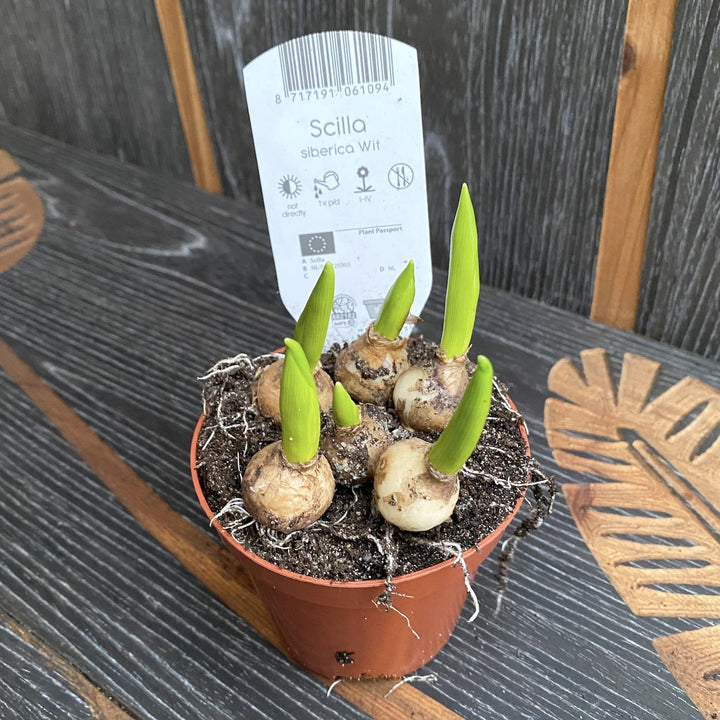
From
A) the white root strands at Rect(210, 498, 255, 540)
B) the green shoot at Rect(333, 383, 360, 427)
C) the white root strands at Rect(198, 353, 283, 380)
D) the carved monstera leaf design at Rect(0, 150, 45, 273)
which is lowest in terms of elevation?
the carved monstera leaf design at Rect(0, 150, 45, 273)

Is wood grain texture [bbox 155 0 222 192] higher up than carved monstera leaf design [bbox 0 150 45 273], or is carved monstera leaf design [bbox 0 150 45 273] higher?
wood grain texture [bbox 155 0 222 192]

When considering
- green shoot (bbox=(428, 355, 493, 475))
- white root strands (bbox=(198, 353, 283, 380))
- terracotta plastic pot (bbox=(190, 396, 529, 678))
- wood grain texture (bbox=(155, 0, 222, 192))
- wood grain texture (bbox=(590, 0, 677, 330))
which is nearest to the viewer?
green shoot (bbox=(428, 355, 493, 475))

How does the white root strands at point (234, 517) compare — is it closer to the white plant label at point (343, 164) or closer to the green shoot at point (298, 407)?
the green shoot at point (298, 407)

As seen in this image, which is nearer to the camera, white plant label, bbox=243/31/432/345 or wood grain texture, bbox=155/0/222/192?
white plant label, bbox=243/31/432/345

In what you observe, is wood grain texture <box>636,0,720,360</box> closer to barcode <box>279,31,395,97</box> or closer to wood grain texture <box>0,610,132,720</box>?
barcode <box>279,31,395,97</box>

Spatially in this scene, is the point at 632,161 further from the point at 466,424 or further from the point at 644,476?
the point at 466,424

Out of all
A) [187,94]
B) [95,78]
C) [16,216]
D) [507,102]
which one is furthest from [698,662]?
[95,78]

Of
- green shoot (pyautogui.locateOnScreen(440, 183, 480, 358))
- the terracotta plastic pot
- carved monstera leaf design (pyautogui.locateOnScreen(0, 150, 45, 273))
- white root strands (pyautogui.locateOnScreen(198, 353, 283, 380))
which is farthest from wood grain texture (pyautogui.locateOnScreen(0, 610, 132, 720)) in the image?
carved monstera leaf design (pyautogui.locateOnScreen(0, 150, 45, 273))

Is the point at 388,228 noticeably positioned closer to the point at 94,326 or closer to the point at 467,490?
the point at 467,490
